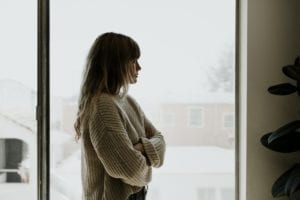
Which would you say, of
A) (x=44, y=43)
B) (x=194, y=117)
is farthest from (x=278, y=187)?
(x=44, y=43)

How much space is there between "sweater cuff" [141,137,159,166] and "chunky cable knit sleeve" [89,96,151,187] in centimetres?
8

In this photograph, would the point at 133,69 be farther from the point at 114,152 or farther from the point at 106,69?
the point at 114,152

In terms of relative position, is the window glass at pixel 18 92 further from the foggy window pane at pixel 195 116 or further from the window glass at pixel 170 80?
the foggy window pane at pixel 195 116

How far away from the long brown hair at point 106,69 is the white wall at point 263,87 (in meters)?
0.86

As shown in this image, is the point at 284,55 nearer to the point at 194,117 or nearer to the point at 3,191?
the point at 194,117

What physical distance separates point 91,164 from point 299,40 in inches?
55.1

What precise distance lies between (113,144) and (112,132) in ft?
0.14

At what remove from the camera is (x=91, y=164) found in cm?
146

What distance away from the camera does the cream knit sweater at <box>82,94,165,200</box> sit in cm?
137

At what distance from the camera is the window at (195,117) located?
219cm

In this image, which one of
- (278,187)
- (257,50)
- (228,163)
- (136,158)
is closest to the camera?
(136,158)

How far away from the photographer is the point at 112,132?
1.37m

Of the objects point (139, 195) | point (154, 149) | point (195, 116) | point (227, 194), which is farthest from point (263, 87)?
point (139, 195)

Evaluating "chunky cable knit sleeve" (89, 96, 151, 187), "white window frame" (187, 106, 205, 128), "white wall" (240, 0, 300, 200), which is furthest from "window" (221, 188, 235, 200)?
"chunky cable knit sleeve" (89, 96, 151, 187)
